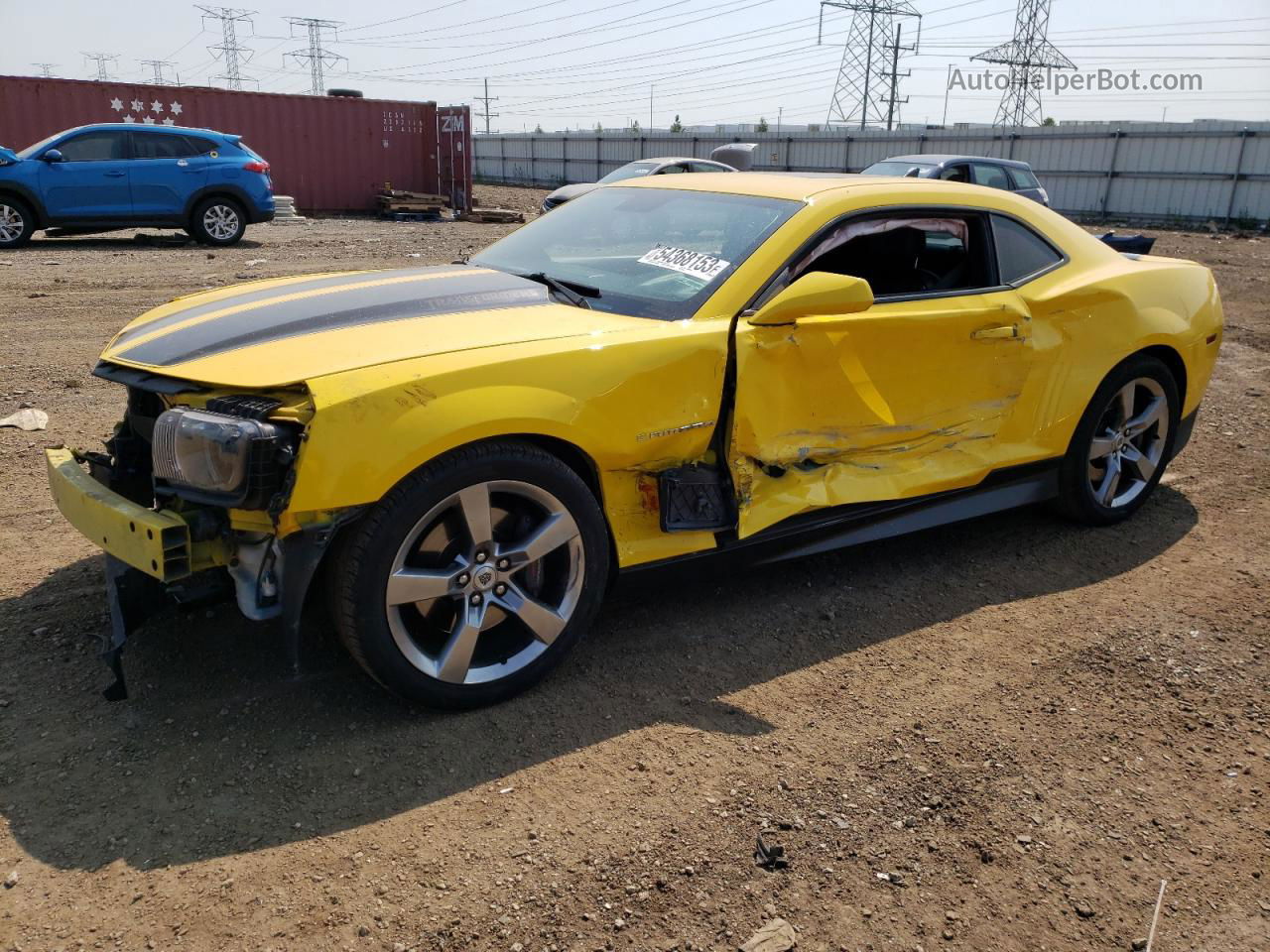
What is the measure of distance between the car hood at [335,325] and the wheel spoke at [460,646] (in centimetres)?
78

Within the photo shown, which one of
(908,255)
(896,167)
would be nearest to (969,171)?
(896,167)

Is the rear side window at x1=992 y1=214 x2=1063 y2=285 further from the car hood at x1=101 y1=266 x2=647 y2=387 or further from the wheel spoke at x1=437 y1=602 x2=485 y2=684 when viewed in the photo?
the wheel spoke at x1=437 y1=602 x2=485 y2=684

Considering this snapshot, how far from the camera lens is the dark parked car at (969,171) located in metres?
13.7

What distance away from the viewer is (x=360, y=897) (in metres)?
2.30

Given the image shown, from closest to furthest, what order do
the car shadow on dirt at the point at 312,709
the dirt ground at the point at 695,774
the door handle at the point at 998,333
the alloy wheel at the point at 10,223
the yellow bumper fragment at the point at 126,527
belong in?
1. the dirt ground at the point at 695,774
2. the car shadow on dirt at the point at 312,709
3. the yellow bumper fragment at the point at 126,527
4. the door handle at the point at 998,333
5. the alloy wheel at the point at 10,223

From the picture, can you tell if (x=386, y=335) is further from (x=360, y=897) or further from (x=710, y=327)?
(x=360, y=897)

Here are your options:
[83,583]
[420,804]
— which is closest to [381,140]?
[83,583]

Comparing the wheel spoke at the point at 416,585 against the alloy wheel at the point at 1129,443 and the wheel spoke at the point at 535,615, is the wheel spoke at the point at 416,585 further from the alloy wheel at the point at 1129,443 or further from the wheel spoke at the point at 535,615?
the alloy wheel at the point at 1129,443

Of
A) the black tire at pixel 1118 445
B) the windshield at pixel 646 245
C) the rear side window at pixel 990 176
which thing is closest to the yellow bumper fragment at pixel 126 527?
the windshield at pixel 646 245

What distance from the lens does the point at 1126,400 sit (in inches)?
182

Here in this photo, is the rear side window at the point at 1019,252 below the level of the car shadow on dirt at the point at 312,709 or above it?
above

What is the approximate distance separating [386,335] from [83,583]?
1753 millimetres

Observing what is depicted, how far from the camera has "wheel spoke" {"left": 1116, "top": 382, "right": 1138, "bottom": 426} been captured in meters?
4.59

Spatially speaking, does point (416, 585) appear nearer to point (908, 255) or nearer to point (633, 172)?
point (908, 255)
